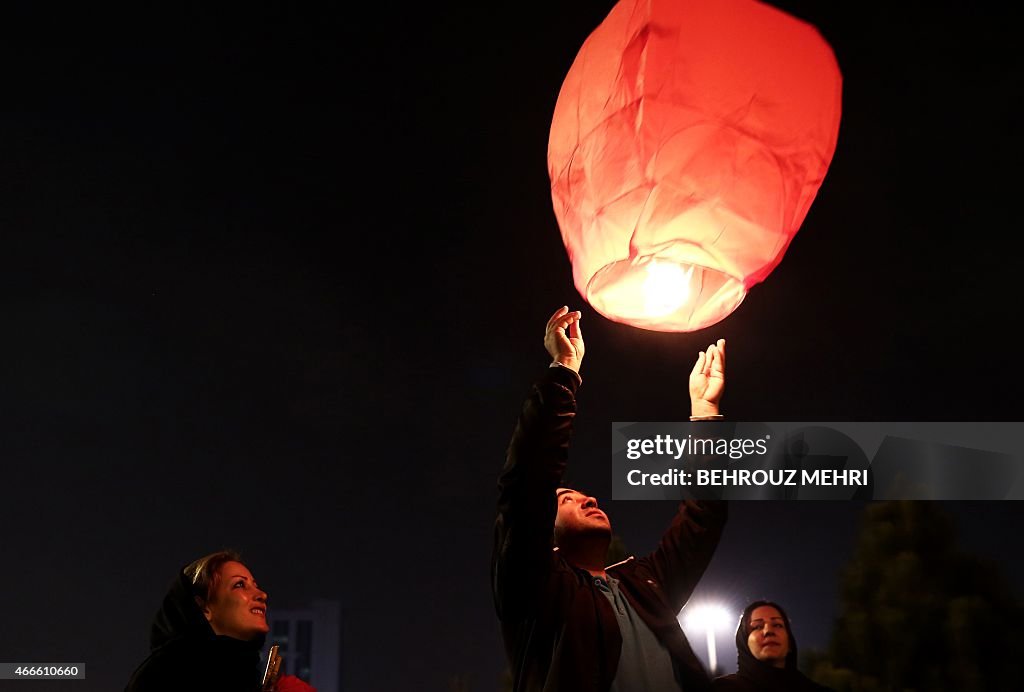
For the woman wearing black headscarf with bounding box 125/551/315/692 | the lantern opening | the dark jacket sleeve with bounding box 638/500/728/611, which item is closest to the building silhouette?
the woman wearing black headscarf with bounding box 125/551/315/692

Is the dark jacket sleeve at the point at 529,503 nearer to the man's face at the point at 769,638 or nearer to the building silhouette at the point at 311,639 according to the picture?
the man's face at the point at 769,638

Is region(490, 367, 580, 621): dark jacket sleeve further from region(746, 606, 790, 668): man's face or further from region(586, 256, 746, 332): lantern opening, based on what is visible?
region(746, 606, 790, 668): man's face

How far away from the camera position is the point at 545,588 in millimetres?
2275

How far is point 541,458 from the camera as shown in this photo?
2.25 meters

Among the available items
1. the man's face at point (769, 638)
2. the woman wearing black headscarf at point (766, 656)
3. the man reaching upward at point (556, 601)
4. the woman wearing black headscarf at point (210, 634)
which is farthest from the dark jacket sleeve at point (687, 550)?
the woman wearing black headscarf at point (210, 634)

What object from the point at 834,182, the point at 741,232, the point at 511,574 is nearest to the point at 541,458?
the point at 511,574

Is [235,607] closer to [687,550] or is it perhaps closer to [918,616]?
[687,550]

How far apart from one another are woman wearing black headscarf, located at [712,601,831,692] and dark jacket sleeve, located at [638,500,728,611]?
1.32 feet

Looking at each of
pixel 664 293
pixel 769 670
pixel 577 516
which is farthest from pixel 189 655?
pixel 769 670

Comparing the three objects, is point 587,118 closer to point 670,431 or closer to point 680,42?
point 680,42

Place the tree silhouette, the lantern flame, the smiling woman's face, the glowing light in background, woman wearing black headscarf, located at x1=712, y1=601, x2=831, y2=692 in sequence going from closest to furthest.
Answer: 1. the lantern flame
2. the smiling woman's face
3. woman wearing black headscarf, located at x1=712, y1=601, x2=831, y2=692
4. the tree silhouette
5. the glowing light in background

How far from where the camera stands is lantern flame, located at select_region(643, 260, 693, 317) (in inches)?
91.4

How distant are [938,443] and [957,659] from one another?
3.91 feet

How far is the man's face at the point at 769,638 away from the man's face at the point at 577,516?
87 cm
